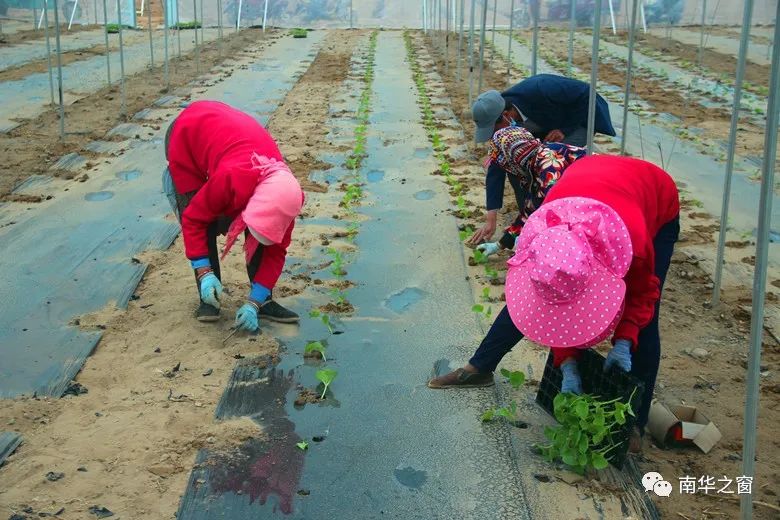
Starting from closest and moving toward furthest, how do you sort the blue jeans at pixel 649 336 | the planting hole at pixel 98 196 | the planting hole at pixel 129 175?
1. the blue jeans at pixel 649 336
2. the planting hole at pixel 98 196
3. the planting hole at pixel 129 175

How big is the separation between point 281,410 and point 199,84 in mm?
8483

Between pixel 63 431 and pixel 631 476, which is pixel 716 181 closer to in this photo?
pixel 631 476

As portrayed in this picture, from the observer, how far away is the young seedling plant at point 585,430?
8.65 feet

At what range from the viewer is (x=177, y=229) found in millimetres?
5320

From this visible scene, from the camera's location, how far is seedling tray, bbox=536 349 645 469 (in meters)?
2.66

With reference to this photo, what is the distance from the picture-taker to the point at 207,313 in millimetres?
3893

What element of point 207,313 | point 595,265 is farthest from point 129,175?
point 595,265

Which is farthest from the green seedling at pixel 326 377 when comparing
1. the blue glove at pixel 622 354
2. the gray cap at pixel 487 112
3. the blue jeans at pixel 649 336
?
the gray cap at pixel 487 112

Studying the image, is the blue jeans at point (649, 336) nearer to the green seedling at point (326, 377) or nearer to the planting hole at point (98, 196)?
the green seedling at point (326, 377)

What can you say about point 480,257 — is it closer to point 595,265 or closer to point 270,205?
point 270,205

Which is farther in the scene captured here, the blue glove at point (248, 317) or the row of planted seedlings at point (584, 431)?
the blue glove at point (248, 317)

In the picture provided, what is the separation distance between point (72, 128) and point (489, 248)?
5.14 metres

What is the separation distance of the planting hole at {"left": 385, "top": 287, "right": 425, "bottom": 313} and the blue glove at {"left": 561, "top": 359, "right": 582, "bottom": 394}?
4.70 ft

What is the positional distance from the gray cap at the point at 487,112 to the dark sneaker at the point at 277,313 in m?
1.30
